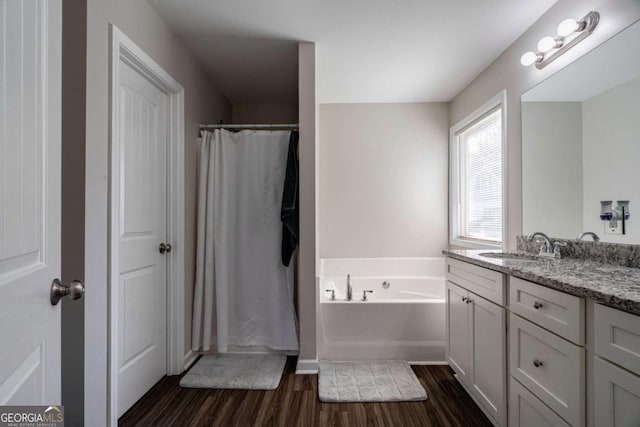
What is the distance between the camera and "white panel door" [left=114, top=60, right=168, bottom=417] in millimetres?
1712

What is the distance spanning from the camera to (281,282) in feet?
8.06

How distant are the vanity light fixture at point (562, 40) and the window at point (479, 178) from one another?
0.43m

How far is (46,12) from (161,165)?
4.74 ft

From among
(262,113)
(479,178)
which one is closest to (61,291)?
(479,178)

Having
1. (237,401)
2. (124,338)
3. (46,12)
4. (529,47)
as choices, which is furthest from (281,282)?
(529,47)

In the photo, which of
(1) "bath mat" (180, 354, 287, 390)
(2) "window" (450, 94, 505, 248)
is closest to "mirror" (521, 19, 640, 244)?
(2) "window" (450, 94, 505, 248)

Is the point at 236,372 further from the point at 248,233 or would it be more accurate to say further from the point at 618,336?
the point at 618,336

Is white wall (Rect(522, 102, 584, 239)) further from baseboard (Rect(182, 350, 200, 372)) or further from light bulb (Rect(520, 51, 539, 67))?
baseboard (Rect(182, 350, 200, 372))

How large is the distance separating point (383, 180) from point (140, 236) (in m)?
2.33

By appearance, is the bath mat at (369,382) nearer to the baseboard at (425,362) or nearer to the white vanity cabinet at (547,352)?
the baseboard at (425,362)

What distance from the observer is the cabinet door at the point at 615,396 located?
2.82 ft

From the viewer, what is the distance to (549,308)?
3.91 ft

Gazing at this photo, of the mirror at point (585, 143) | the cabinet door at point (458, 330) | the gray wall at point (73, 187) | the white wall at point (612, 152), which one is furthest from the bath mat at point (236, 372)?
the white wall at point (612, 152)

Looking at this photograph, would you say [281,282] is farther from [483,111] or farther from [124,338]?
[483,111]
